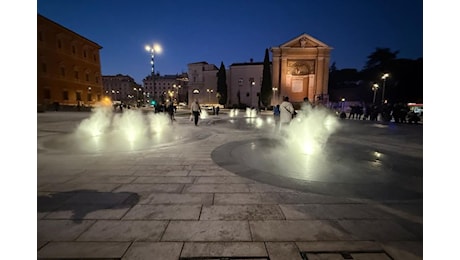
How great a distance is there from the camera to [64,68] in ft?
133

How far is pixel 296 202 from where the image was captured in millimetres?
3719

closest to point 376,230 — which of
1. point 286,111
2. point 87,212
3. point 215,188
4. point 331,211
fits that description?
point 331,211

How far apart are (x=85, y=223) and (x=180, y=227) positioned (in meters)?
1.34

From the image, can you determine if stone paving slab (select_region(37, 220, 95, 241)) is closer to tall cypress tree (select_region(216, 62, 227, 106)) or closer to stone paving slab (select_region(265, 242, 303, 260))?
stone paving slab (select_region(265, 242, 303, 260))

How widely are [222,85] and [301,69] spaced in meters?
20.3

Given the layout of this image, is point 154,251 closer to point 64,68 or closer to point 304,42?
point 64,68

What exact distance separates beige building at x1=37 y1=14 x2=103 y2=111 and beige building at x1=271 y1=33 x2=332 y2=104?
1587 inches

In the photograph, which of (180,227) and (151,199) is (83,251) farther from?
(151,199)

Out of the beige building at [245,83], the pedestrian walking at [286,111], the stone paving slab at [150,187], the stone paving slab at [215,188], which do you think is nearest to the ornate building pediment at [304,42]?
the beige building at [245,83]

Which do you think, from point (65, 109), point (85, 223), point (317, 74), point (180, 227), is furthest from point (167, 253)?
point (317, 74)

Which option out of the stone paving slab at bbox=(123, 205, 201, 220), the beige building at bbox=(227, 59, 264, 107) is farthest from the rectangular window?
the stone paving slab at bbox=(123, 205, 201, 220)

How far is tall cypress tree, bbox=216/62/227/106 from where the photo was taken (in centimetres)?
5909
